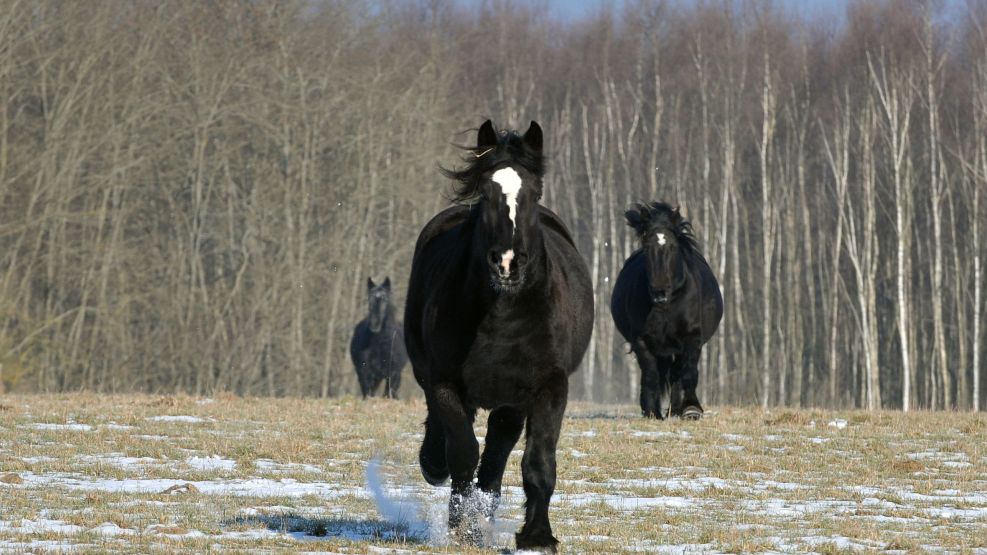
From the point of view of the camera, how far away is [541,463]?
6734 millimetres

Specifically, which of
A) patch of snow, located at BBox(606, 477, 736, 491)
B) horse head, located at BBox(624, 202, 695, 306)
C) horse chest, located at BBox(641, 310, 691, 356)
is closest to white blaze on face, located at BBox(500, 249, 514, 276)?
patch of snow, located at BBox(606, 477, 736, 491)

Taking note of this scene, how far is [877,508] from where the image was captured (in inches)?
346

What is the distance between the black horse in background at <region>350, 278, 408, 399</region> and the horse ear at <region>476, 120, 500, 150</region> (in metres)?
17.8

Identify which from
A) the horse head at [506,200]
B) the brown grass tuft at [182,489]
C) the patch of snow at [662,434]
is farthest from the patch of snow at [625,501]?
the patch of snow at [662,434]

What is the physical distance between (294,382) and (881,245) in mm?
24111

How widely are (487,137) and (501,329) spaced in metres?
1.03

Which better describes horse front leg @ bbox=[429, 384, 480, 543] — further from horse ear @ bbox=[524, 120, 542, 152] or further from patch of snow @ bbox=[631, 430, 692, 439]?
patch of snow @ bbox=[631, 430, 692, 439]

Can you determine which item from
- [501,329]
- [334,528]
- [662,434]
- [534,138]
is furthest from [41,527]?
[662,434]

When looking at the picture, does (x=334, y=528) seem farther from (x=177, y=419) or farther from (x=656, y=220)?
(x=656, y=220)

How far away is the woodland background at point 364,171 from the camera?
28.3 m

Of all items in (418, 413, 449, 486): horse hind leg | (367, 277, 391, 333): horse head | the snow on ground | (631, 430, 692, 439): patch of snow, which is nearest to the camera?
(418, 413, 449, 486): horse hind leg

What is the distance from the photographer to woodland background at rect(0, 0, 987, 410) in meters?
28.3

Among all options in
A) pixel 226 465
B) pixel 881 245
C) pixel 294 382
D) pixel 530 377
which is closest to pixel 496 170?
pixel 530 377

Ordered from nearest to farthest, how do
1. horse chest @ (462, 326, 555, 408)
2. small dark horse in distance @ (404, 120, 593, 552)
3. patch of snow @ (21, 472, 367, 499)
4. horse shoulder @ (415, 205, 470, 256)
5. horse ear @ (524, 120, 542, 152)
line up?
small dark horse in distance @ (404, 120, 593, 552)
horse chest @ (462, 326, 555, 408)
horse ear @ (524, 120, 542, 152)
horse shoulder @ (415, 205, 470, 256)
patch of snow @ (21, 472, 367, 499)
